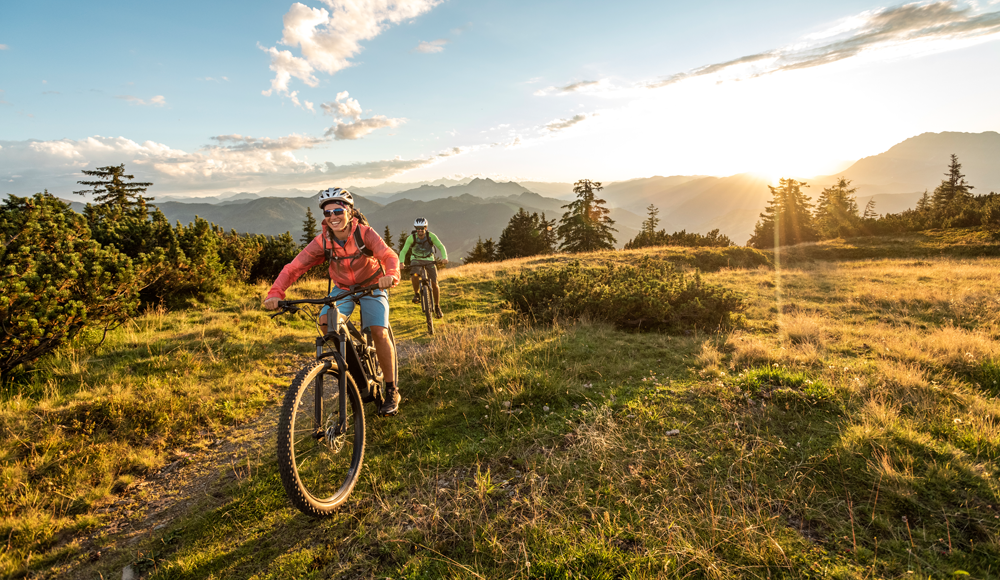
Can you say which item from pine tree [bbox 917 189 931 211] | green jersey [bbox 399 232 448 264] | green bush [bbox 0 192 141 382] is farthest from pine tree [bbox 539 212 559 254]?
green bush [bbox 0 192 141 382]

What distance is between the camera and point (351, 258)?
15.3 ft

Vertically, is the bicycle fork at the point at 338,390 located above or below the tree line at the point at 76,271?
below

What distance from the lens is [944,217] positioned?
32.3 metres

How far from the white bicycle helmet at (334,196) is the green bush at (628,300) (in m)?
5.84

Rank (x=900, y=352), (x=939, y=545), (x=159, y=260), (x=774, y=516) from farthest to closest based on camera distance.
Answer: (x=159, y=260), (x=900, y=352), (x=774, y=516), (x=939, y=545)

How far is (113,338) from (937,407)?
489 inches

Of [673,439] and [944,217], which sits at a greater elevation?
[944,217]

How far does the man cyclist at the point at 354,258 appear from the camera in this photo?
4.51 m

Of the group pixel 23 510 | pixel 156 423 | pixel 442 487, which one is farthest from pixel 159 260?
pixel 442 487

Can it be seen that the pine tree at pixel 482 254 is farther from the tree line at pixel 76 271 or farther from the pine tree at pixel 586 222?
the tree line at pixel 76 271

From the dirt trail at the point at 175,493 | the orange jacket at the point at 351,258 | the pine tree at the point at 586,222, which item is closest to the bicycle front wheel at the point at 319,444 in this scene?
the dirt trail at the point at 175,493

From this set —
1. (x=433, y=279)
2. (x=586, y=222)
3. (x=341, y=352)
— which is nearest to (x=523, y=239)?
(x=586, y=222)

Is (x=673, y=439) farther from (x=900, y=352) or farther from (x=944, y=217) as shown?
(x=944, y=217)

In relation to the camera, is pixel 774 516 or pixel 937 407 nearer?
pixel 774 516
